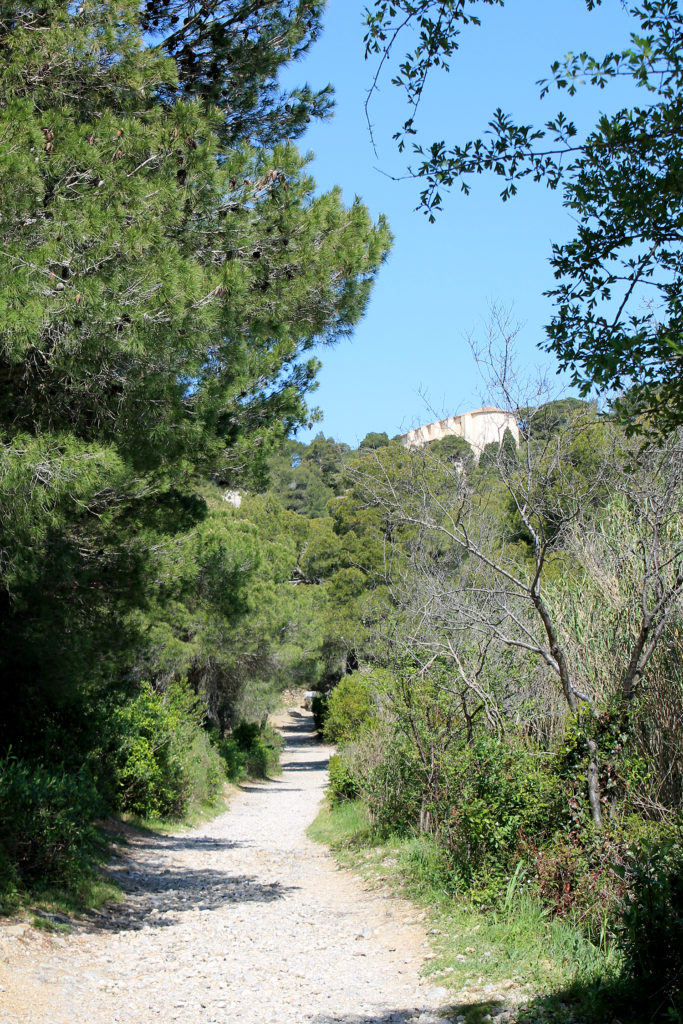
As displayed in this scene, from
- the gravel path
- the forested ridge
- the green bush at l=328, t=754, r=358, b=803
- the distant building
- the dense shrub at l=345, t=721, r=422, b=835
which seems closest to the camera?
the gravel path

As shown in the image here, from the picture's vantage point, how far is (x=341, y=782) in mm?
14000

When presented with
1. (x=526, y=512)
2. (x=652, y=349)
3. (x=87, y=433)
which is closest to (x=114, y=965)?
(x=87, y=433)

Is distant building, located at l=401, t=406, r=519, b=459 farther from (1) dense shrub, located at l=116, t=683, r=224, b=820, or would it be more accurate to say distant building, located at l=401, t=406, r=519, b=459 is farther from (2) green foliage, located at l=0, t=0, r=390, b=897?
(1) dense shrub, located at l=116, t=683, r=224, b=820

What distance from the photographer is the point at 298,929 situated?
7391mm

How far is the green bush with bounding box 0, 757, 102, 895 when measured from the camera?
7078mm

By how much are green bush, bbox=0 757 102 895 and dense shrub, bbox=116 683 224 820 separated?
13.2 feet

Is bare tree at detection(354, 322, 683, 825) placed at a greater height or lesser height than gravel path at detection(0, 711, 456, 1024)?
greater

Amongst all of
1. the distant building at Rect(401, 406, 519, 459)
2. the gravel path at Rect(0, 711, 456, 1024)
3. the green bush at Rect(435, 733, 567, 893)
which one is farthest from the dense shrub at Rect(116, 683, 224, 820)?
the distant building at Rect(401, 406, 519, 459)

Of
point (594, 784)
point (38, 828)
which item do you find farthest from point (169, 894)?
point (594, 784)

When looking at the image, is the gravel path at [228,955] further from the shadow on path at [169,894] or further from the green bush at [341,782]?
the green bush at [341,782]

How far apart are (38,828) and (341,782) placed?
24.1ft

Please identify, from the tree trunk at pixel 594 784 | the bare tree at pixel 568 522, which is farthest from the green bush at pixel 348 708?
the tree trunk at pixel 594 784

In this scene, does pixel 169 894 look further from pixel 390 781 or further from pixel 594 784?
pixel 594 784

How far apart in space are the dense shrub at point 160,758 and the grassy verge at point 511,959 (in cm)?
631
